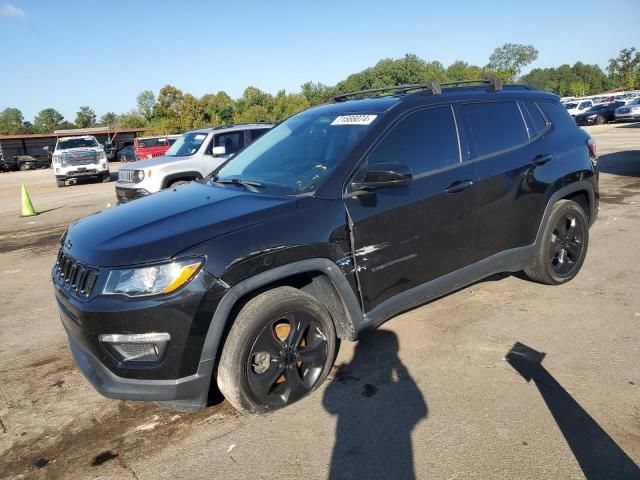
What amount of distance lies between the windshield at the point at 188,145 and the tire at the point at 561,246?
7.51 metres

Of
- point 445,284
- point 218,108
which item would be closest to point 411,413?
point 445,284

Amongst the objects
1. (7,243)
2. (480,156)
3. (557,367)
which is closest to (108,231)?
(480,156)

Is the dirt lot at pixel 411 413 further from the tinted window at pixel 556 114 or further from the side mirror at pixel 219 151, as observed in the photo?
the side mirror at pixel 219 151

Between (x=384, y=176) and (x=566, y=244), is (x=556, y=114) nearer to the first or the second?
(x=566, y=244)

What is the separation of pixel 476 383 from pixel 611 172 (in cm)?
1136

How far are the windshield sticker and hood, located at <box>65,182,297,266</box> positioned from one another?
877 mm

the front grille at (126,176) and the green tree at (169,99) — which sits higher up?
the green tree at (169,99)

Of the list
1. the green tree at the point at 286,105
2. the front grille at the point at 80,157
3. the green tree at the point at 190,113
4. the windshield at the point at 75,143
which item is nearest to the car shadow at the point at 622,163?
the front grille at the point at 80,157

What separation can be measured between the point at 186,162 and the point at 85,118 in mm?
84725

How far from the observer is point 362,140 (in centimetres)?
336

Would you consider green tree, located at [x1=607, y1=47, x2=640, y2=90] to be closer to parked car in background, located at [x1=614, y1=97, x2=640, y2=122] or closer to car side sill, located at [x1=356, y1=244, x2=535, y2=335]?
parked car in background, located at [x1=614, y1=97, x2=640, y2=122]

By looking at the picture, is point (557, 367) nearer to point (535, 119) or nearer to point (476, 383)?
point (476, 383)

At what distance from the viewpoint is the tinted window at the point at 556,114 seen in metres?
4.62

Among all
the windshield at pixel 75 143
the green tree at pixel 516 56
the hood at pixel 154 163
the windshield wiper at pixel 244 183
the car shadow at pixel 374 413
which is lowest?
the car shadow at pixel 374 413
